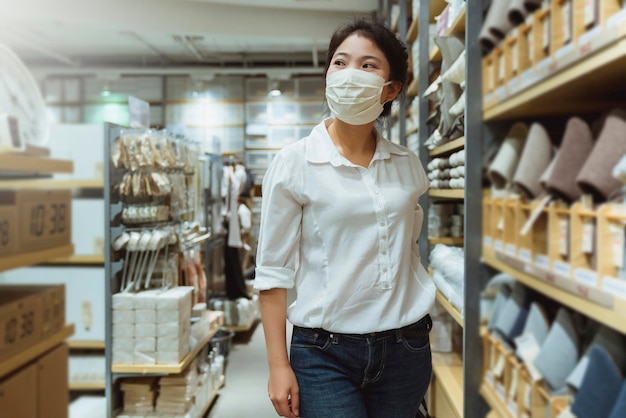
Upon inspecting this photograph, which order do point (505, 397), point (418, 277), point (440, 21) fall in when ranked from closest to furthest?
1. point (505, 397)
2. point (418, 277)
3. point (440, 21)

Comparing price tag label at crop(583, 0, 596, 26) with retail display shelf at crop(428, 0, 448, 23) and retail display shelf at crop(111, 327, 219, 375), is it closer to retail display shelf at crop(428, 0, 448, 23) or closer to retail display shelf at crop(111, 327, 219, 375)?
retail display shelf at crop(428, 0, 448, 23)

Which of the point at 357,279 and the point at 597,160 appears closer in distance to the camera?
the point at 597,160

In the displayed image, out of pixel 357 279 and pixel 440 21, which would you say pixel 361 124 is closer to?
pixel 357 279

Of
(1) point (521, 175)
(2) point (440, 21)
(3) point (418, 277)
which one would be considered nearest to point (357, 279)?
(3) point (418, 277)

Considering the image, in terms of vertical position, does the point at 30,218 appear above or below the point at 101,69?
below

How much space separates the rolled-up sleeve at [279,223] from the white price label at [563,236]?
22.6 inches

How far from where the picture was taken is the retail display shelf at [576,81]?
674 mm

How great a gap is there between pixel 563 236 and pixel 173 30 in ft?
16.0

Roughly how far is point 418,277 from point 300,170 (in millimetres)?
389

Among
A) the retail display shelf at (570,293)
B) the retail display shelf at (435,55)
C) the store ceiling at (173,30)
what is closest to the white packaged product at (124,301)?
the store ceiling at (173,30)

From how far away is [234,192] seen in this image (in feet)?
16.2

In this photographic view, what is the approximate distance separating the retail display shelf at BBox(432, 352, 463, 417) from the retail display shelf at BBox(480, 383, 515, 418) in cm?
83

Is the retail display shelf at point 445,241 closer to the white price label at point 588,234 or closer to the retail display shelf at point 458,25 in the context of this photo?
the retail display shelf at point 458,25

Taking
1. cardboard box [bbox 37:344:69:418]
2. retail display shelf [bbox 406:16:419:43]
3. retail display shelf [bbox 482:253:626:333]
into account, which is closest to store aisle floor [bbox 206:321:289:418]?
cardboard box [bbox 37:344:69:418]
